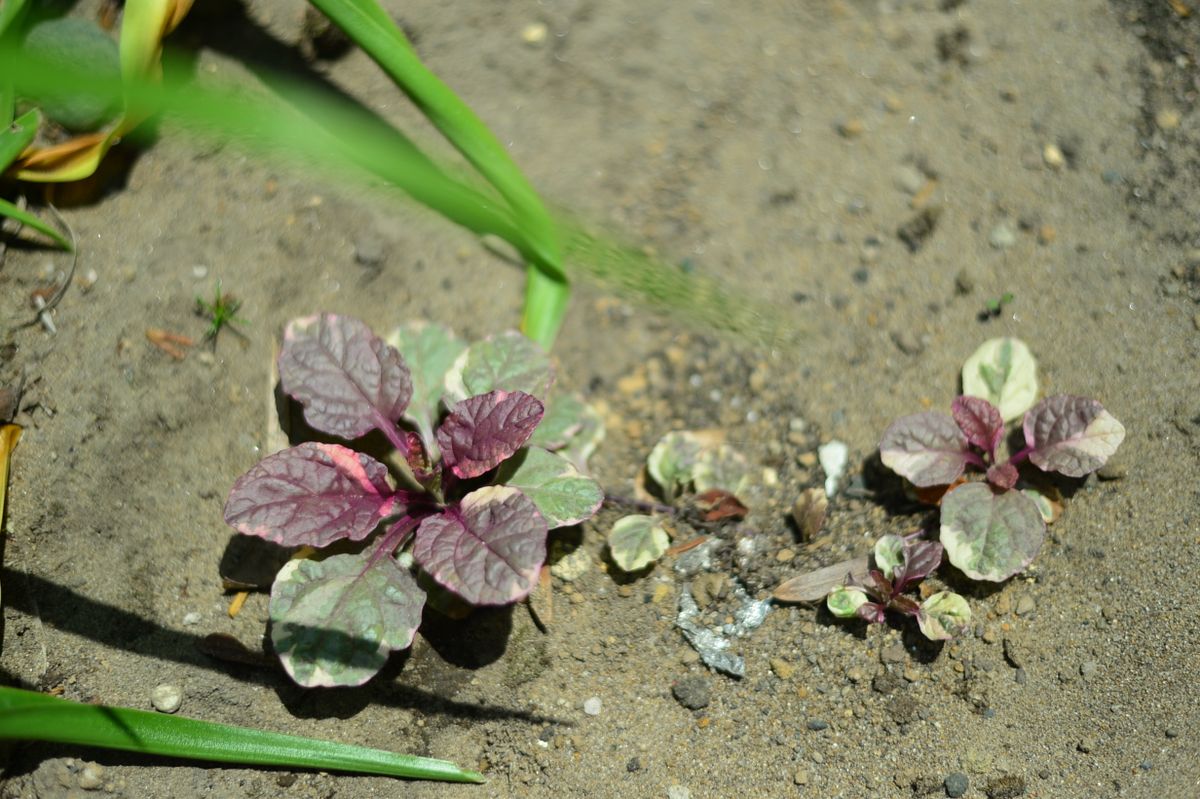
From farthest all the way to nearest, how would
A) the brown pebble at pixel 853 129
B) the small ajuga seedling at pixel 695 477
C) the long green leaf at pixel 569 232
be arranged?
the brown pebble at pixel 853 129 → the long green leaf at pixel 569 232 → the small ajuga seedling at pixel 695 477

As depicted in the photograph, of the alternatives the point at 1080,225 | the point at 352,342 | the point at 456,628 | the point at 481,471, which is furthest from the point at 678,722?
the point at 1080,225

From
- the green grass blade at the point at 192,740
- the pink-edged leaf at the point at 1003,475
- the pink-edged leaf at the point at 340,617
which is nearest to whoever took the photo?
the green grass blade at the point at 192,740

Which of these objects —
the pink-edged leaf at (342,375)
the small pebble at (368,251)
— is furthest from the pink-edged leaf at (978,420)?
the small pebble at (368,251)

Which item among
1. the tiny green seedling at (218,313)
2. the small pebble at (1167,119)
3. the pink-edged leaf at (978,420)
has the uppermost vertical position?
the small pebble at (1167,119)

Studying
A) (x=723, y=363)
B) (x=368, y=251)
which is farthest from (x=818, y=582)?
(x=368, y=251)

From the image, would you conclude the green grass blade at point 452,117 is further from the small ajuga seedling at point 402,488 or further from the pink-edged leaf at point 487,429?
the pink-edged leaf at point 487,429

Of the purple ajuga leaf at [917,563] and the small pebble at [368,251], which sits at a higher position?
the small pebble at [368,251]
